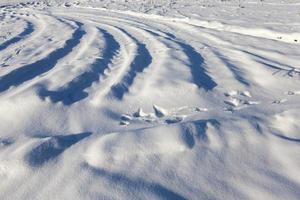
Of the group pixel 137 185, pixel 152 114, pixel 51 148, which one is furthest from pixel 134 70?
pixel 137 185

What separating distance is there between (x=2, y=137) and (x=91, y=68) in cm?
141

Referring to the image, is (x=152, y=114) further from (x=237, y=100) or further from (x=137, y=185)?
(x=137, y=185)

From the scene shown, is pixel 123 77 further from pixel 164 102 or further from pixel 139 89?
pixel 164 102

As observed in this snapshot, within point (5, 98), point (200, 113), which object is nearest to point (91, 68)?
point (5, 98)

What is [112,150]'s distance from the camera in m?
2.32

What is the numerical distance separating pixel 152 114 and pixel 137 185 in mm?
902

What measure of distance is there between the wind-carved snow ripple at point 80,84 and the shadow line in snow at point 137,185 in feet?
3.49

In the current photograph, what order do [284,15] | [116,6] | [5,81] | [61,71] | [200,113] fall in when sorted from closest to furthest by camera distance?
1. [200,113]
2. [5,81]
3. [61,71]
4. [284,15]
5. [116,6]

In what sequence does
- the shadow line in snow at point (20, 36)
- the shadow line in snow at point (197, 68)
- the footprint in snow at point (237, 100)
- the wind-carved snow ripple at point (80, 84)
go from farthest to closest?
1. the shadow line in snow at point (20, 36)
2. the shadow line in snow at point (197, 68)
3. the wind-carved snow ripple at point (80, 84)
4. the footprint in snow at point (237, 100)

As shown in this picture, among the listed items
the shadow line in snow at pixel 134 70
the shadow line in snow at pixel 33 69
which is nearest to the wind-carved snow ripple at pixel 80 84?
the shadow line in snow at pixel 134 70

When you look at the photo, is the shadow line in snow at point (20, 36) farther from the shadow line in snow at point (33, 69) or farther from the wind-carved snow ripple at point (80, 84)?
the wind-carved snow ripple at point (80, 84)

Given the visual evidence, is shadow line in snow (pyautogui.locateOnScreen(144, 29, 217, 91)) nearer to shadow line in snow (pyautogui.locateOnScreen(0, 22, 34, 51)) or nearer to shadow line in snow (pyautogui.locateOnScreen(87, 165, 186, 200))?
shadow line in snow (pyautogui.locateOnScreen(87, 165, 186, 200))

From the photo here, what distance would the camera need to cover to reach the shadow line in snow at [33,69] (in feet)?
11.5

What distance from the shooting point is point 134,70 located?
377 centimetres
